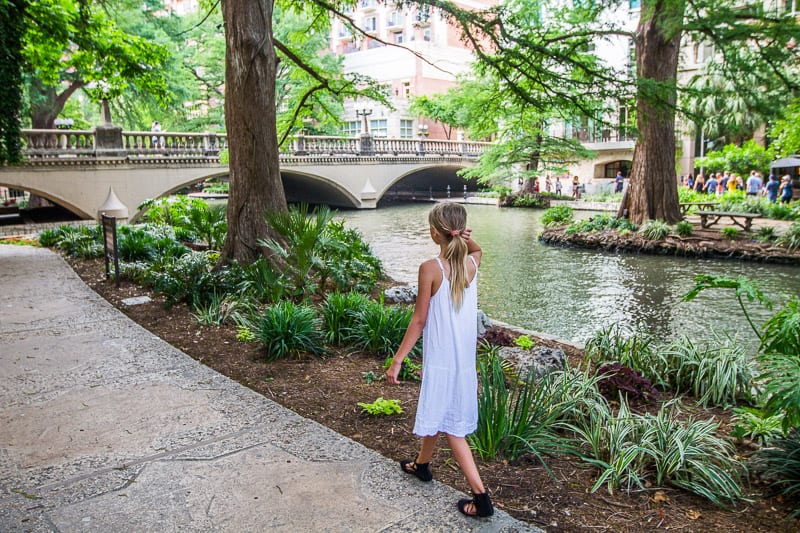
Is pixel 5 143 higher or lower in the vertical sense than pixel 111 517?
higher

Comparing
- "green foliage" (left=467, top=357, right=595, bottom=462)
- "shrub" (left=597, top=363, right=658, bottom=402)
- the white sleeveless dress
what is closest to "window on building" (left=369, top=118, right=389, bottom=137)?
"shrub" (left=597, top=363, right=658, bottom=402)

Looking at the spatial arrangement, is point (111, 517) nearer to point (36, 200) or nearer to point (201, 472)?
point (201, 472)

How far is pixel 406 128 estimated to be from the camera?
56.5 meters

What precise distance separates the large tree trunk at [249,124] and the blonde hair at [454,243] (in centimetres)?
598

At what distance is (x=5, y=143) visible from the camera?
14.3m

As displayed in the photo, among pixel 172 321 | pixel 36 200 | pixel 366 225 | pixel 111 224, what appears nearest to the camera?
pixel 172 321

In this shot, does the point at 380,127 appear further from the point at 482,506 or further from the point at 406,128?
the point at 482,506

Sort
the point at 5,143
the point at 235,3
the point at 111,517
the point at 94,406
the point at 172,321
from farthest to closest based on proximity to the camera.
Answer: the point at 5,143 → the point at 235,3 → the point at 172,321 → the point at 94,406 → the point at 111,517

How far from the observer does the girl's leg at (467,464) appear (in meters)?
2.98

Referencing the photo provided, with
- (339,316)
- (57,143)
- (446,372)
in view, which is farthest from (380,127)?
(446,372)

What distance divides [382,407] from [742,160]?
30.4 m

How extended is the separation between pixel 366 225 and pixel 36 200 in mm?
16126

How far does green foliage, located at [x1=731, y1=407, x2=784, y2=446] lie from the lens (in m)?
3.82

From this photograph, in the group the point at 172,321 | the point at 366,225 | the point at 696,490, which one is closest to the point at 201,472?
the point at 696,490
